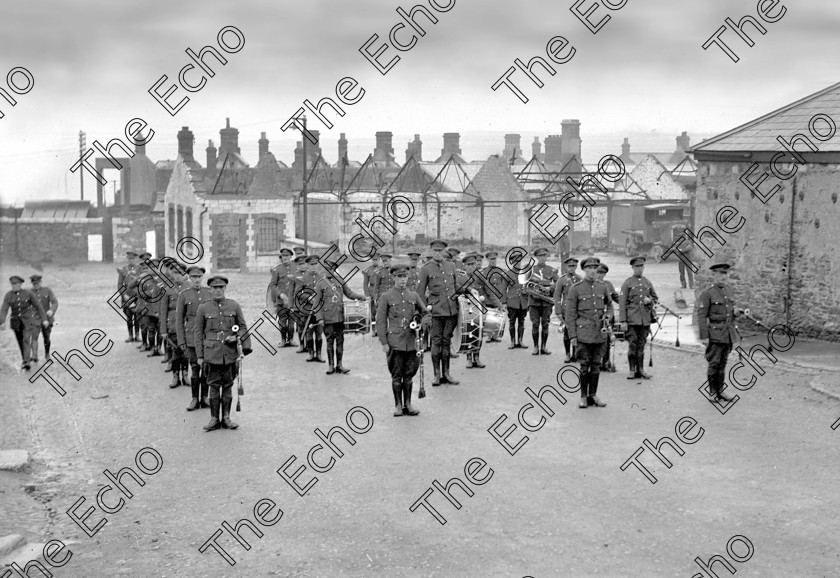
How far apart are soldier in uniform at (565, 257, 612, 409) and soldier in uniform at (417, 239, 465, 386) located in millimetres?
2118

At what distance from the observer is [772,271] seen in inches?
714

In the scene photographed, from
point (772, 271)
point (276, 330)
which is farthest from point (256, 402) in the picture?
point (772, 271)

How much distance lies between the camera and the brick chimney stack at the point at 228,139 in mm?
48594

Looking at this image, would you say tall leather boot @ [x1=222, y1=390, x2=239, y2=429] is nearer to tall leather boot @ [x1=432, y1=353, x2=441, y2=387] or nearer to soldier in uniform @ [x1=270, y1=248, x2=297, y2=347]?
tall leather boot @ [x1=432, y1=353, x2=441, y2=387]

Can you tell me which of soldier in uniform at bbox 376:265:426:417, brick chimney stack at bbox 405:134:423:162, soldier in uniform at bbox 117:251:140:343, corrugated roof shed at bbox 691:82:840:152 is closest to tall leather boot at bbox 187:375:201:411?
soldier in uniform at bbox 376:265:426:417

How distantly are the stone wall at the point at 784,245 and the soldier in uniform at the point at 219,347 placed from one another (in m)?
10.1

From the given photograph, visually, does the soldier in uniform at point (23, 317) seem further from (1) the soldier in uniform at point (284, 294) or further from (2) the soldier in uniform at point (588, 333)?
(2) the soldier in uniform at point (588, 333)

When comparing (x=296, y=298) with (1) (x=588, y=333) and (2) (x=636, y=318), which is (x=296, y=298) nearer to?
Result: (2) (x=636, y=318)

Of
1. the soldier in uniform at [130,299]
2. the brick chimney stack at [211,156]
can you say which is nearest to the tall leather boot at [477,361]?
the soldier in uniform at [130,299]

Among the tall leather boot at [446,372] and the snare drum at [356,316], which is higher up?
the snare drum at [356,316]

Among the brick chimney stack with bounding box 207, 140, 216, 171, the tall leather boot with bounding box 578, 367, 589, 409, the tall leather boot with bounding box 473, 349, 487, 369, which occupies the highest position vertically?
the brick chimney stack with bounding box 207, 140, 216, 171

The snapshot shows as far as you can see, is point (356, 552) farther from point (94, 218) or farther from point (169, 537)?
point (94, 218)

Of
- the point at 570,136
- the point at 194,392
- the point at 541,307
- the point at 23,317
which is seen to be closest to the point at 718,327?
the point at 541,307

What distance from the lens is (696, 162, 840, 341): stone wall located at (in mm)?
17234
